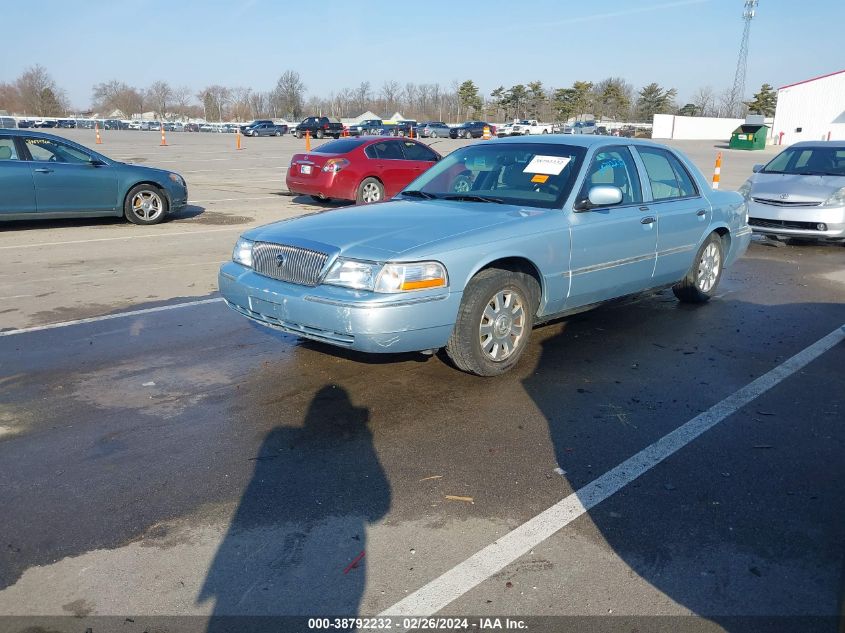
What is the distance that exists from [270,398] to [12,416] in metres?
1.55

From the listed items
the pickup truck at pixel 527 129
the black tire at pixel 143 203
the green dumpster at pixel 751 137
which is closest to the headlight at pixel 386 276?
the black tire at pixel 143 203

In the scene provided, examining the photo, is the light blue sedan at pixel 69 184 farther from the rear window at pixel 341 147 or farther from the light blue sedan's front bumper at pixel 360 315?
the light blue sedan's front bumper at pixel 360 315

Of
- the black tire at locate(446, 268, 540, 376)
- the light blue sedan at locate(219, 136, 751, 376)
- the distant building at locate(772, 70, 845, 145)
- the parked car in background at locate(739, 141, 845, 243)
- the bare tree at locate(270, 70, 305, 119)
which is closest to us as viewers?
the light blue sedan at locate(219, 136, 751, 376)

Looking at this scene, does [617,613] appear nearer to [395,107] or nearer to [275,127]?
[275,127]

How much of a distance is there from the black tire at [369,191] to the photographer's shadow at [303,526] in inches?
421

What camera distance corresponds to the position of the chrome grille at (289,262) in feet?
15.6

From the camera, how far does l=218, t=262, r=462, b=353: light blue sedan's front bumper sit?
451 centimetres

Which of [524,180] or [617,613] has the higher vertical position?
[524,180]

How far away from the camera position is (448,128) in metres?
65.2

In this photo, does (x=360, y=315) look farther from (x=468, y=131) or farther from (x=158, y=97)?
(x=158, y=97)

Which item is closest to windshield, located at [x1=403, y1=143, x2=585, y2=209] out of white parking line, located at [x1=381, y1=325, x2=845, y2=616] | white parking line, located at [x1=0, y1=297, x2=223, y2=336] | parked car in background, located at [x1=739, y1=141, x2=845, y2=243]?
white parking line, located at [x1=381, y1=325, x2=845, y2=616]

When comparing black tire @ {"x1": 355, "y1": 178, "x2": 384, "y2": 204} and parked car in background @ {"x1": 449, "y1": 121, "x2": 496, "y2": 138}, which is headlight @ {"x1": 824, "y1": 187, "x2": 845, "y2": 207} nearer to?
black tire @ {"x1": 355, "y1": 178, "x2": 384, "y2": 204}

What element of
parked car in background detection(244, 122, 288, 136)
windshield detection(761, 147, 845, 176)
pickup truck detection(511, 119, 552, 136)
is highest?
windshield detection(761, 147, 845, 176)

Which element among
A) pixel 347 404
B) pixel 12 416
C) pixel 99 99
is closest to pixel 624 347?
pixel 347 404
